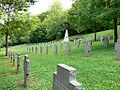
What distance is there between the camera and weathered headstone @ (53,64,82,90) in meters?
5.19

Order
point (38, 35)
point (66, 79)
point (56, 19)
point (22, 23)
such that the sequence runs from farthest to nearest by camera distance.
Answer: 1. point (38, 35)
2. point (56, 19)
3. point (22, 23)
4. point (66, 79)

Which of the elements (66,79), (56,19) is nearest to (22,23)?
(66,79)

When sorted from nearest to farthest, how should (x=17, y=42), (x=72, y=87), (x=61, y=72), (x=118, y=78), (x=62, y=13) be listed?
(x=72, y=87) < (x=61, y=72) < (x=118, y=78) < (x=62, y=13) < (x=17, y=42)

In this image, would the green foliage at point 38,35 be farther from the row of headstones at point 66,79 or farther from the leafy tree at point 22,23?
the row of headstones at point 66,79

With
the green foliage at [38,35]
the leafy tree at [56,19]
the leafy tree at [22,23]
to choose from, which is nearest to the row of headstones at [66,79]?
the leafy tree at [22,23]

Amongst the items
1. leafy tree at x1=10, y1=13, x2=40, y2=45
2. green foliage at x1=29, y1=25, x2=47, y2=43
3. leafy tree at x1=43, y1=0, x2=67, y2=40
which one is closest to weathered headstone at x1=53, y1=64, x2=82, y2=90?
leafy tree at x1=10, y1=13, x2=40, y2=45

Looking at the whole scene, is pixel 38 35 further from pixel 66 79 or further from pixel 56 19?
pixel 66 79

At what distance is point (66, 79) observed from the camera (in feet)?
18.6

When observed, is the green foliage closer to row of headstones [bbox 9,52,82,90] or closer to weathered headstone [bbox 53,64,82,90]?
row of headstones [bbox 9,52,82,90]

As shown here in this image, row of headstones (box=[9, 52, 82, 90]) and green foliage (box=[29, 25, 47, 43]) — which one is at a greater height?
green foliage (box=[29, 25, 47, 43])

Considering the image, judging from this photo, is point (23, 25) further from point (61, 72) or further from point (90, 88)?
point (61, 72)

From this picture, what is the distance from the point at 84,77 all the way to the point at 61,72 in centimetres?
622

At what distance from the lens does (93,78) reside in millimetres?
11820

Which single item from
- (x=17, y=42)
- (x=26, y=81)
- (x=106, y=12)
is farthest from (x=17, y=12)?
(x=17, y=42)
